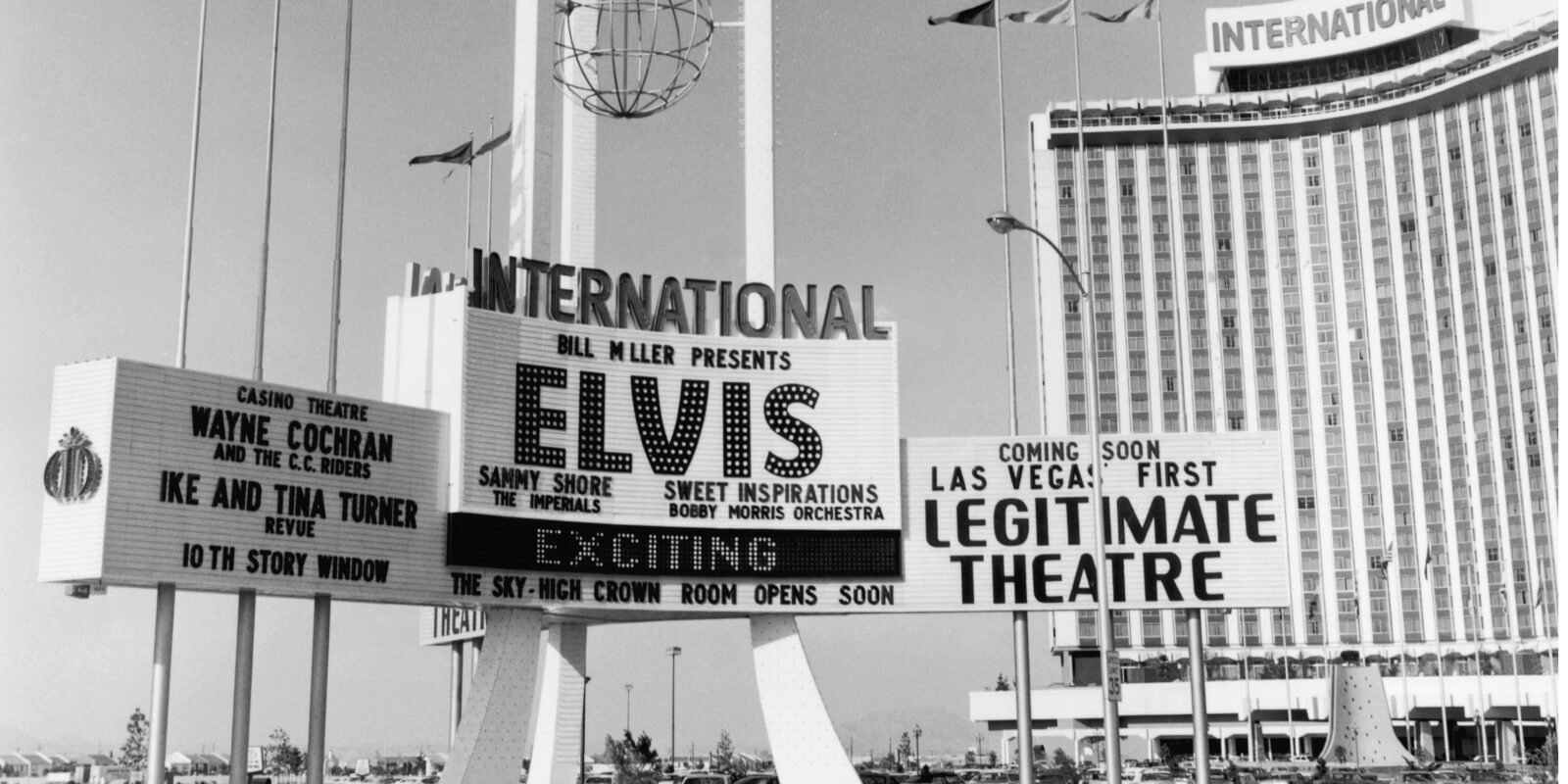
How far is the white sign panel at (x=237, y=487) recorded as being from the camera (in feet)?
123

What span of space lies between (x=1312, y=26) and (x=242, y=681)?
15552 centimetres

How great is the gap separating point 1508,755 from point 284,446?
134594 millimetres

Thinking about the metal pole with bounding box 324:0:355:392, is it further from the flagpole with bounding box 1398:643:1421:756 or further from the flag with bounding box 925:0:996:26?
the flagpole with bounding box 1398:643:1421:756

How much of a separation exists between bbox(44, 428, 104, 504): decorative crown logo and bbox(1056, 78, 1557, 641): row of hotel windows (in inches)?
5019

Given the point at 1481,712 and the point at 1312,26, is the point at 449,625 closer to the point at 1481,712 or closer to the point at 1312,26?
the point at 1481,712

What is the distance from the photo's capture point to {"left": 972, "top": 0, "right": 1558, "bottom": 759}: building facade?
150 m

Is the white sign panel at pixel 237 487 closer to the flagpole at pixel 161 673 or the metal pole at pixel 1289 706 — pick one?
the flagpole at pixel 161 673

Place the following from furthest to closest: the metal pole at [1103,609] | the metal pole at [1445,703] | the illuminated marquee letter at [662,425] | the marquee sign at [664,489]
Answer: the metal pole at [1445,703], the illuminated marquee letter at [662,425], the marquee sign at [664,489], the metal pole at [1103,609]

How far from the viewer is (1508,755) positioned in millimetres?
145500

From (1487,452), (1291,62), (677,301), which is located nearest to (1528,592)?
(1487,452)

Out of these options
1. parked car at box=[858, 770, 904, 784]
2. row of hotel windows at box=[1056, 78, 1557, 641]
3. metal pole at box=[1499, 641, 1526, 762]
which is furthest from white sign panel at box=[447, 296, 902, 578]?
row of hotel windows at box=[1056, 78, 1557, 641]

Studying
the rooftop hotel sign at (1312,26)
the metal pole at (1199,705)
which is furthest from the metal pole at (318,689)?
the rooftop hotel sign at (1312,26)

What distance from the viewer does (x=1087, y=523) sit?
47656mm

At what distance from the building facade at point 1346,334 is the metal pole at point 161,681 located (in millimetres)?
116030
